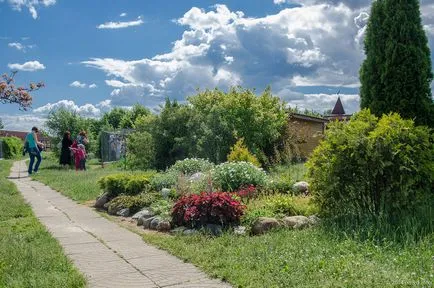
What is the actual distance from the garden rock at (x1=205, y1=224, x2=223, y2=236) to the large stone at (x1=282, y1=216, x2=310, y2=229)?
983mm

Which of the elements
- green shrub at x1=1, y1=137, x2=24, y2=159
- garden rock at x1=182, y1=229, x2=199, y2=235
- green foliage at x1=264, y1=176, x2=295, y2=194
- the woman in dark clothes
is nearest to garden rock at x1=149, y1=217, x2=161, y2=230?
garden rock at x1=182, y1=229, x2=199, y2=235

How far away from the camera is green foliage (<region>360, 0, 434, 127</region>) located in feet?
32.7

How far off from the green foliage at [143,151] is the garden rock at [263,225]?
35.7 feet

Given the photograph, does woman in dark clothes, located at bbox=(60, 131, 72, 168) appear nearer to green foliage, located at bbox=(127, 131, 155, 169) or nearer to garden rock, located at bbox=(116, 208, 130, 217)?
green foliage, located at bbox=(127, 131, 155, 169)

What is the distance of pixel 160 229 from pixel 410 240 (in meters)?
3.96

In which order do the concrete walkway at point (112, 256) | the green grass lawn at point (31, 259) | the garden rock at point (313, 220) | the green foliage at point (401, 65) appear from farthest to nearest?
the green foliage at point (401, 65)
the garden rock at point (313, 220)
the concrete walkway at point (112, 256)
the green grass lawn at point (31, 259)

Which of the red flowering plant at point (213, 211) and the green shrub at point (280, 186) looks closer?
the red flowering plant at point (213, 211)

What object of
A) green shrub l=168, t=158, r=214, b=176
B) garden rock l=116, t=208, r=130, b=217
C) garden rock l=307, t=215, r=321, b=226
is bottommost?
garden rock l=116, t=208, r=130, b=217

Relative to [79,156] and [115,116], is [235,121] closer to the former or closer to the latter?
[79,156]

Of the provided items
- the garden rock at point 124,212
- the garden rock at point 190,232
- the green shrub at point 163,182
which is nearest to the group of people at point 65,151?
the green shrub at point 163,182

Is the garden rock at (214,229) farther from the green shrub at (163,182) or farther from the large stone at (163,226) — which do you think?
the green shrub at (163,182)

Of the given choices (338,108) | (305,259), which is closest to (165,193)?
(305,259)

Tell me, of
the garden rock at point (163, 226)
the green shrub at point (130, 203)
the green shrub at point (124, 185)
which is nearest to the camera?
the garden rock at point (163, 226)

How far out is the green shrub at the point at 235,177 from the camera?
10602 millimetres
